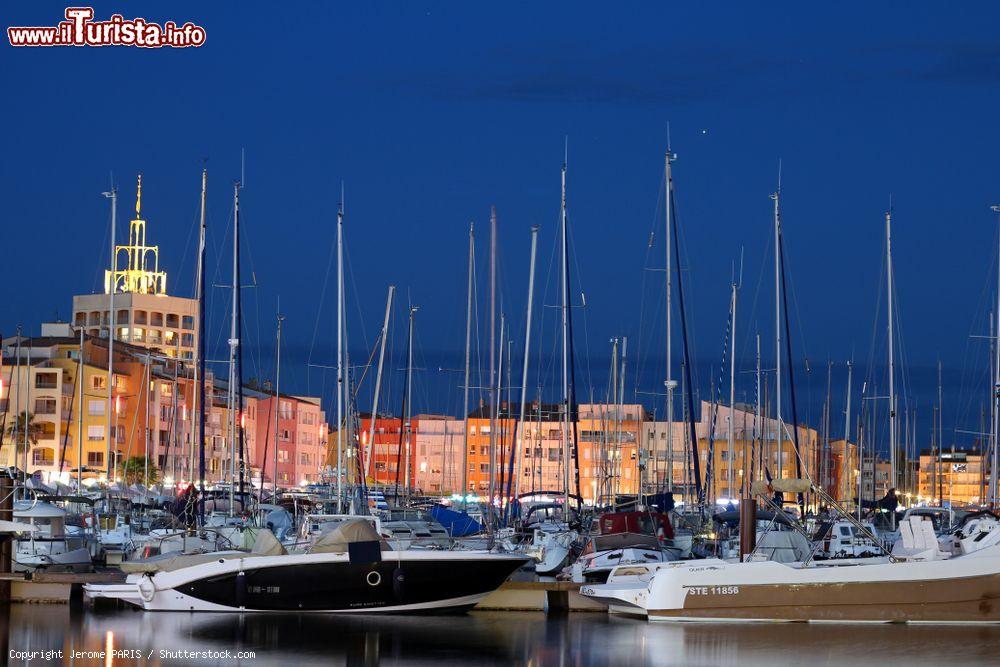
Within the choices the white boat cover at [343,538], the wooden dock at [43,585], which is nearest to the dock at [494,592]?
the wooden dock at [43,585]

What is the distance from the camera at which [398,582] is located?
33.3 meters

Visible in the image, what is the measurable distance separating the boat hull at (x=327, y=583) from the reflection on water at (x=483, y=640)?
0.37 metres

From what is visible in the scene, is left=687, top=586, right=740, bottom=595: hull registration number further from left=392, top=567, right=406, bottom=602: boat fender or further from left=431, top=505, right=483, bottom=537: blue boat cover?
left=431, top=505, right=483, bottom=537: blue boat cover

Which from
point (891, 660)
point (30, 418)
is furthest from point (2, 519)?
point (30, 418)

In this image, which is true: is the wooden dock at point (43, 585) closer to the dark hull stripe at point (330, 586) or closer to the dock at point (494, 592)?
the dock at point (494, 592)

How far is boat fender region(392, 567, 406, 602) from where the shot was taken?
109ft

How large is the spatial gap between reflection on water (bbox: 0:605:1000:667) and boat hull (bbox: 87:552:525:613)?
37cm

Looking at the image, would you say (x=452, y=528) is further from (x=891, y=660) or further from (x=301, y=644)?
(x=891, y=660)

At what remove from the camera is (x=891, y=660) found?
1038 inches

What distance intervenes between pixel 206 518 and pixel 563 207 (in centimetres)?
1709

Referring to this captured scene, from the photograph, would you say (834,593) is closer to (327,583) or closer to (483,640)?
(483,640)

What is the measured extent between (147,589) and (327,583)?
429 centimetres

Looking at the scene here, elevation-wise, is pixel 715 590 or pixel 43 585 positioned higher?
pixel 715 590

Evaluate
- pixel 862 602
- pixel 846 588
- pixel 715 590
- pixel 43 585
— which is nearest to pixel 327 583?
pixel 43 585
